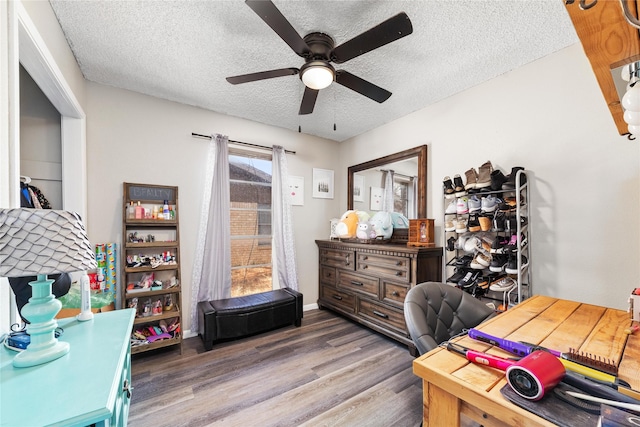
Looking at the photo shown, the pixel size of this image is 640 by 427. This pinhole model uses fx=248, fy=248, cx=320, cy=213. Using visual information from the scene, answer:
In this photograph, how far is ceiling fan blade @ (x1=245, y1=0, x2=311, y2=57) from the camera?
1212mm

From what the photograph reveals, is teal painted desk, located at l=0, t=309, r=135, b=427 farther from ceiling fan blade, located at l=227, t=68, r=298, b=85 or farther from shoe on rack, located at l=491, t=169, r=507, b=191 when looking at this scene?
shoe on rack, located at l=491, t=169, r=507, b=191

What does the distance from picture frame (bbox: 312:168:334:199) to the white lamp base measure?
3.05 m

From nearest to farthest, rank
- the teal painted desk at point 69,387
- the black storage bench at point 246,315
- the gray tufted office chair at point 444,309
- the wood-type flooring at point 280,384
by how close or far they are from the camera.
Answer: the teal painted desk at point 69,387 < the gray tufted office chair at point 444,309 < the wood-type flooring at point 280,384 < the black storage bench at point 246,315

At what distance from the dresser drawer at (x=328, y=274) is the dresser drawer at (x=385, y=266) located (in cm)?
51

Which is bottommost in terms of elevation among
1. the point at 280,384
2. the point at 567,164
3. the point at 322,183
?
the point at 280,384

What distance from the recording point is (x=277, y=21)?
1330 millimetres

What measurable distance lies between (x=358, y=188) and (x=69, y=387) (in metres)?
3.37

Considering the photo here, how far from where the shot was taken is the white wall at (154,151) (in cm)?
238

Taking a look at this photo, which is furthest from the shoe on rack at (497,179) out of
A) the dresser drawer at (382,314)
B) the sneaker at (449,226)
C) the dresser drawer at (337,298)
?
the dresser drawer at (337,298)

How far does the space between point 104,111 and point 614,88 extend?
354 cm

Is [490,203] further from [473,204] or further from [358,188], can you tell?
[358,188]

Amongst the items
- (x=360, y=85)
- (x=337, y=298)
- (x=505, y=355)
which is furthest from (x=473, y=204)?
(x=337, y=298)

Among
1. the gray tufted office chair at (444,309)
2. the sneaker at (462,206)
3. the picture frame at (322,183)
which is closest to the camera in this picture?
the gray tufted office chair at (444,309)

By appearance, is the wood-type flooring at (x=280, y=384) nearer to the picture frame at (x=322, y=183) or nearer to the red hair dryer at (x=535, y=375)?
the red hair dryer at (x=535, y=375)
